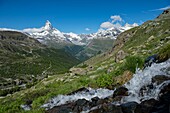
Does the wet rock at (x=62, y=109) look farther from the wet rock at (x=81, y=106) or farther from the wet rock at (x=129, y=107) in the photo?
the wet rock at (x=129, y=107)

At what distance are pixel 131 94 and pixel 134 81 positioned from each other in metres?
4.74

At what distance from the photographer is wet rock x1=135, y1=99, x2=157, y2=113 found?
25737 millimetres

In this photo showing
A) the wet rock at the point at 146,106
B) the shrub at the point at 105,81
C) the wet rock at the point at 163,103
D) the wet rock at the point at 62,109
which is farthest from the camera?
the shrub at the point at 105,81

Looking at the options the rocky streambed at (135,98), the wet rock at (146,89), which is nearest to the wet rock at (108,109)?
the rocky streambed at (135,98)

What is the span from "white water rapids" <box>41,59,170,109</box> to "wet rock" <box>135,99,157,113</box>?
2145 millimetres

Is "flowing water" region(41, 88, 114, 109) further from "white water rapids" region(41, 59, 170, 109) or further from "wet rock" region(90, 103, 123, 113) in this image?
"wet rock" region(90, 103, 123, 113)

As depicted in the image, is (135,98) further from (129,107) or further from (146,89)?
(129,107)

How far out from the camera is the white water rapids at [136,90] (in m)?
30.8

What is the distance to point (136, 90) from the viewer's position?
34.2 m

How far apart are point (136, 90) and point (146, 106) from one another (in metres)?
7.94

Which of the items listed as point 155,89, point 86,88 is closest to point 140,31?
point 86,88

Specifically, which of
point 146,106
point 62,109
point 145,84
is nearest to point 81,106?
point 62,109

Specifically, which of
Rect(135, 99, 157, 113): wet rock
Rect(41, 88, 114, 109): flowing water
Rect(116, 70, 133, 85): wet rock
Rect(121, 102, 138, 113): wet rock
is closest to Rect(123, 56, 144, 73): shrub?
Rect(116, 70, 133, 85): wet rock

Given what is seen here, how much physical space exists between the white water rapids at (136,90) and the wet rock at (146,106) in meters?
2.14
